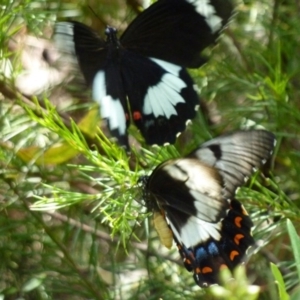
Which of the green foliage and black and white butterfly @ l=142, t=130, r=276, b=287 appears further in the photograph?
the green foliage

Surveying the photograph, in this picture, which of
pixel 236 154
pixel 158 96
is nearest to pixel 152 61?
pixel 158 96

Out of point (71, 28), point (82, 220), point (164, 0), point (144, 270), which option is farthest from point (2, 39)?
point (144, 270)

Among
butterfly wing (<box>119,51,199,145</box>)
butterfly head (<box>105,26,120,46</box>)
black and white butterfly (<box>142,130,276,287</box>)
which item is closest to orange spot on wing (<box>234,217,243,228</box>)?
black and white butterfly (<box>142,130,276,287</box>)

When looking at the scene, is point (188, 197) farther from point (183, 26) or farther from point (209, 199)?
point (183, 26)

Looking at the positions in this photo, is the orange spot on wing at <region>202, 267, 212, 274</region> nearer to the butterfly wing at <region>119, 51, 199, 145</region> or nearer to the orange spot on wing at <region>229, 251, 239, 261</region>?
the orange spot on wing at <region>229, 251, 239, 261</region>

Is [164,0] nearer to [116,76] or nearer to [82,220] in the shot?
[116,76]

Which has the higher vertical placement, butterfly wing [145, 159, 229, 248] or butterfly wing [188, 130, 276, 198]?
butterfly wing [188, 130, 276, 198]

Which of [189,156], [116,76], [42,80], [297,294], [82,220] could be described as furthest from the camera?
[42,80]

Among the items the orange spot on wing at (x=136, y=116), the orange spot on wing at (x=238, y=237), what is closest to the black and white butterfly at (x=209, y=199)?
the orange spot on wing at (x=238, y=237)
